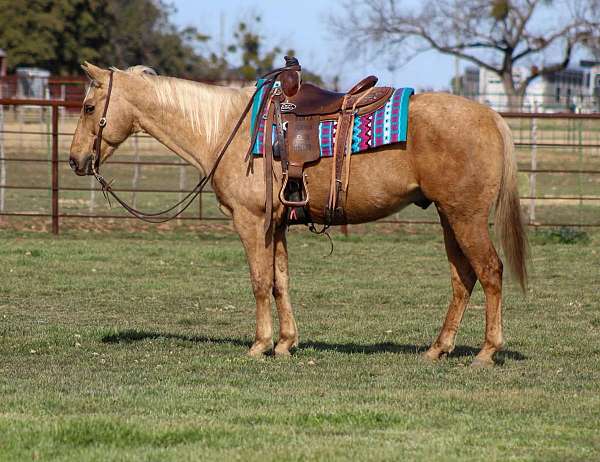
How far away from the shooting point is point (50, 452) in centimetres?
502

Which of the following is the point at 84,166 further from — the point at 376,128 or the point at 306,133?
the point at 376,128

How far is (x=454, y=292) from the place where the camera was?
301 inches

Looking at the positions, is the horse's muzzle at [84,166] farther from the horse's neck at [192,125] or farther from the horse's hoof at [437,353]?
the horse's hoof at [437,353]

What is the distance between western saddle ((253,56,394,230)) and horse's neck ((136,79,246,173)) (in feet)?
1.01

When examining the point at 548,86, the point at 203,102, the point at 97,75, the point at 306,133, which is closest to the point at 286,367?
the point at 306,133

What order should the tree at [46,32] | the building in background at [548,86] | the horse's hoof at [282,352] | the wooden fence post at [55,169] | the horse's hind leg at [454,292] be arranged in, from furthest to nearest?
the tree at [46,32]
the building in background at [548,86]
the wooden fence post at [55,169]
the horse's hoof at [282,352]
the horse's hind leg at [454,292]

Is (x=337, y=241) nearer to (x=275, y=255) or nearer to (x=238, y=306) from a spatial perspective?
(x=238, y=306)

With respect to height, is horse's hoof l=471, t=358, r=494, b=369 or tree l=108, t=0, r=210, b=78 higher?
tree l=108, t=0, r=210, b=78

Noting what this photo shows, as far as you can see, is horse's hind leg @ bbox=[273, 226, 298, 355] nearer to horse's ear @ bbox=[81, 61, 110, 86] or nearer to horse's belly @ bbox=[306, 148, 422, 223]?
horse's belly @ bbox=[306, 148, 422, 223]

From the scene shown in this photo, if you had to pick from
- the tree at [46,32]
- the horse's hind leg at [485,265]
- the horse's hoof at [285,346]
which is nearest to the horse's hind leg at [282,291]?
the horse's hoof at [285,346]

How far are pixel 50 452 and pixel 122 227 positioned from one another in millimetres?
11908

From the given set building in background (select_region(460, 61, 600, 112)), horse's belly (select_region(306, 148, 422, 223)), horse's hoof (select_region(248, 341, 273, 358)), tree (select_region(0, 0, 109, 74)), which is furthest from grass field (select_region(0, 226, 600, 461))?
tree (select_region(0, 0, 109, 74))

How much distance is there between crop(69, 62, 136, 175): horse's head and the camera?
7867 mm

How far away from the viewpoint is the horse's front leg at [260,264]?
763 centimetres
